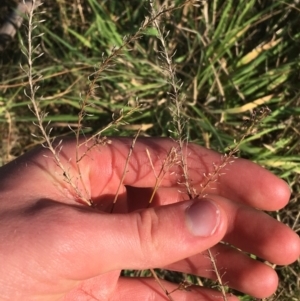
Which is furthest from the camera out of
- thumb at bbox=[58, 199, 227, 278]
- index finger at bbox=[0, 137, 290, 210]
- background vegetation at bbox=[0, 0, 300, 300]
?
background vegetation at bbox=[0, 0, 300, 300]

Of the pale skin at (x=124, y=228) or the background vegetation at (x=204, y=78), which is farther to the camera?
the background vegetation at (x=204, y=78)

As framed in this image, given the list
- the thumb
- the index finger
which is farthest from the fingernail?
the index finger

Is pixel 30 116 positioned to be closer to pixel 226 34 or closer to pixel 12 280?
pixel 226 34

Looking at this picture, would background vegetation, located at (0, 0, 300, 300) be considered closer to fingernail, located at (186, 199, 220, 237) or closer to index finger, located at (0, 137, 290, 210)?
index finger, located at (0, 137, 290, 210)

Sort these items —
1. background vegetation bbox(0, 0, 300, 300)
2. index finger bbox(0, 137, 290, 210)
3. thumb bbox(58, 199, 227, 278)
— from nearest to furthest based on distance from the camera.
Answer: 1. thumb bbox(58, 199, 227, 278)
2. index finger bbox(0, 137, 290, 210)
3. background vegetation bbox(0, 0, 300, 300)

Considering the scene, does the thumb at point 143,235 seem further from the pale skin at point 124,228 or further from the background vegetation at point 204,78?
the background vegetation at point 204,78

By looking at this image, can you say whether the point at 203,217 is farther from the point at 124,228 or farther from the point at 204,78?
the point at 204,78

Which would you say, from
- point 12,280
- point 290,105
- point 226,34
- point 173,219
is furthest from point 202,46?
point 12,280

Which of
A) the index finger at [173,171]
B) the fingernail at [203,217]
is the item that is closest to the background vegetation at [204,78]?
the index finger at [173,171]
